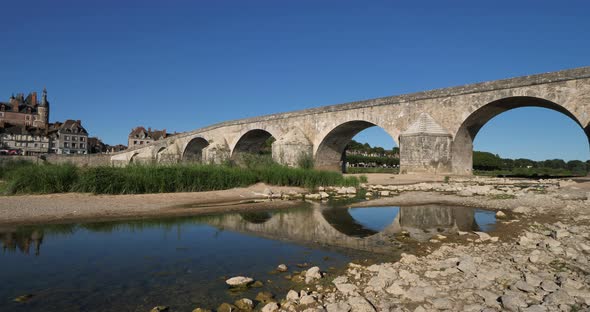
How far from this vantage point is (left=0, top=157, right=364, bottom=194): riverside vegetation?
10570 millimetres

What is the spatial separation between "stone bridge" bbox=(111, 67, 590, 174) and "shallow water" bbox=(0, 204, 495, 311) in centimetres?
903

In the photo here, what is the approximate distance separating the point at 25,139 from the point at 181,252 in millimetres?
67887

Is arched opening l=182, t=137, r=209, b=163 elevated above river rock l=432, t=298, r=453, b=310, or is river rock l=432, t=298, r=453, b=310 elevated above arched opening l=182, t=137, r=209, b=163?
arched opening l=182, t=137, r=209, b=163

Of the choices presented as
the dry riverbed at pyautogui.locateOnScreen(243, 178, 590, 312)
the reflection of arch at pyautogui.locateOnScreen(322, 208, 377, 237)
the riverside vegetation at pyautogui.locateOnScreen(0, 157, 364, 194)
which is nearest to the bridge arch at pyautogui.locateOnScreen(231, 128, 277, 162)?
the riverside vegetation at pyautogui.locateOnScreen(0, 157, 364, 194)

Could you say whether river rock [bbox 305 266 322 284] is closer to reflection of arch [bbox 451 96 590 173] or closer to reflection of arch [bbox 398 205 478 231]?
reflection of arch [bbox 398 205 478 231]

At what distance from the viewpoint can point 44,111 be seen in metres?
66.9

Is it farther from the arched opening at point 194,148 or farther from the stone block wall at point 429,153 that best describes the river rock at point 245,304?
the arched opening at point 194,148

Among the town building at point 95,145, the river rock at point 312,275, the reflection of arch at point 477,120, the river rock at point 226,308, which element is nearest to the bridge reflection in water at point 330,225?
the river rock at point 312,275

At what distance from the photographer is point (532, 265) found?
3.69 meters

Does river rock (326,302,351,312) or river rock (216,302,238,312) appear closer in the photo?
river rock (326,302,351,312)

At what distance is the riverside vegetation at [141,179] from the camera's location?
1057 centimetres

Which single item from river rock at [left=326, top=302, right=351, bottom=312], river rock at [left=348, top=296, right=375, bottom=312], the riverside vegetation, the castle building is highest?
the castle building

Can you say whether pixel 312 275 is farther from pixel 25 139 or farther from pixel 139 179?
pixel 25 139

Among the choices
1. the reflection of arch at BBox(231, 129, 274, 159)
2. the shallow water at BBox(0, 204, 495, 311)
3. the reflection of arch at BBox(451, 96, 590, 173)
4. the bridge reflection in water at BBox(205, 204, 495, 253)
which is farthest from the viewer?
the reflection of arch at BBox(231, 129, 274, 159)
